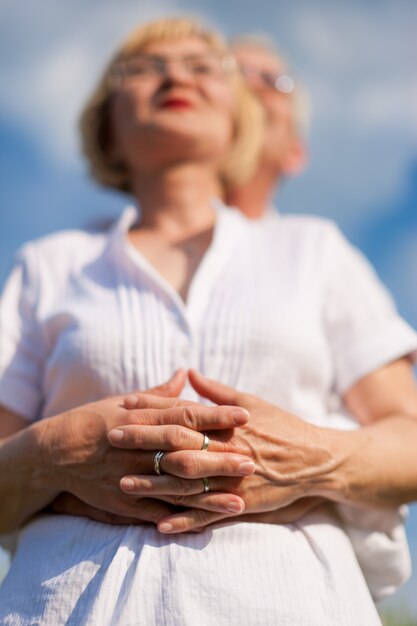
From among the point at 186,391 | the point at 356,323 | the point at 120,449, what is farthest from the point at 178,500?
the point at 356,323

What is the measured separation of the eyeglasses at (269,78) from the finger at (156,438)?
2.66m

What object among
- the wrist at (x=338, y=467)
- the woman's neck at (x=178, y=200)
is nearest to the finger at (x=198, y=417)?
the wrist at (x=338, y=467)

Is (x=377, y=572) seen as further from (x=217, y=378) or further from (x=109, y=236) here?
(x=109, y=236)

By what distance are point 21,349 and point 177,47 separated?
1009 millimetres

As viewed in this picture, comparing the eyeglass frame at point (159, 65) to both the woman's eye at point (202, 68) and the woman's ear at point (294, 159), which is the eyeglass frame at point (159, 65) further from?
the woman's ear at point (294, 159)

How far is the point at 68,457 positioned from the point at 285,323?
0.54m

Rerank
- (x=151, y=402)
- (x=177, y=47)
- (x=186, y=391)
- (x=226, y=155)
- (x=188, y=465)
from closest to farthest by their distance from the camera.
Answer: (x=188, y=465) < (x=151, y=402) < (x=186, y=391) < (x=177, y=47) < (x=226, y=155)

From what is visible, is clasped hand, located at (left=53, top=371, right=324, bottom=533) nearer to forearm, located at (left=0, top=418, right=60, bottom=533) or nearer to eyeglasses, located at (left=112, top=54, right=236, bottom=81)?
forearm, located at (left=0, top=418, right=60, bottom=533)

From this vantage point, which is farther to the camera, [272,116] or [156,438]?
[272,116]

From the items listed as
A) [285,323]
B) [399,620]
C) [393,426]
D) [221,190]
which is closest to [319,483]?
[393,426]

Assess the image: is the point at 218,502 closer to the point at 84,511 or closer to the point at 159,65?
the point at 84,511

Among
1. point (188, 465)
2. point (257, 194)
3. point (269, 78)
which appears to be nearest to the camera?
point (188, 465)

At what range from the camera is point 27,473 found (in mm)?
1609

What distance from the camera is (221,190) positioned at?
2459mm
